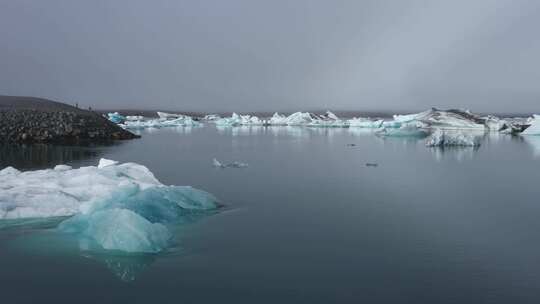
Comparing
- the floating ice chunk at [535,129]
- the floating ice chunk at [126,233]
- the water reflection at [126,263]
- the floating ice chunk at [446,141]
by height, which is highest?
the floating ice chunk at [535,129]

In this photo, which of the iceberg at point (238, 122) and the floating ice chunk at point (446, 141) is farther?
the iceberg at point (238, 122)

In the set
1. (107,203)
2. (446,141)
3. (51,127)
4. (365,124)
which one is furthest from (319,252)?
(365,124)

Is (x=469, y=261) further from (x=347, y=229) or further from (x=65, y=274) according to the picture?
(x=65, y=274)

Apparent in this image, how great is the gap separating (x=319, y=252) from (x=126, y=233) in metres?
2.25

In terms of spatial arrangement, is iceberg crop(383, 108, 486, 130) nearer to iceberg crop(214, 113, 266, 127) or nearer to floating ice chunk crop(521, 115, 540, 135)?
floating ice chunk crop(521, 115, 540, 135)

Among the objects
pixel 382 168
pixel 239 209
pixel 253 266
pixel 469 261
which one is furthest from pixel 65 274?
pixel 382 168

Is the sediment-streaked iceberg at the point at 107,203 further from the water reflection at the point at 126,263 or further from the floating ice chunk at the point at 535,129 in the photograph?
the floating ice chunk at the point at 535,129

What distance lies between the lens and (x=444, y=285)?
5.28 m

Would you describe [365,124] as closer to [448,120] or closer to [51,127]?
[448,120]

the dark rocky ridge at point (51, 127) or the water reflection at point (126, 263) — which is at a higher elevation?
the dark rocky ridge at point (51, 127)

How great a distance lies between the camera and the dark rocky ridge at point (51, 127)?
20.0 metres

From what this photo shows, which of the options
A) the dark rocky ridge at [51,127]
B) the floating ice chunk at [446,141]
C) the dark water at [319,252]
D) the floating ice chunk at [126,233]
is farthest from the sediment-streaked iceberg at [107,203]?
the floating ice chunk at [446,141]

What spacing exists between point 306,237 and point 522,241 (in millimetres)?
2874

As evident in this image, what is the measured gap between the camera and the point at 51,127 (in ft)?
69.1
